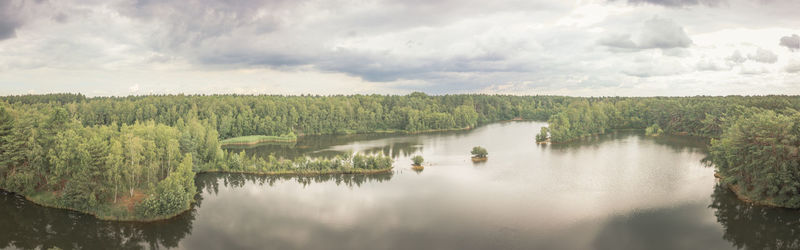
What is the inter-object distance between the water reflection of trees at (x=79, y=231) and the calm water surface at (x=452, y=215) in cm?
8

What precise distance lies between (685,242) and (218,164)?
48407mm

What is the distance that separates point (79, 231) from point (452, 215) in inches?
1122

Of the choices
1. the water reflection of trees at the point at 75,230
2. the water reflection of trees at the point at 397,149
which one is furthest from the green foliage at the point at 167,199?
the water reflection of trees at the point at 397,149

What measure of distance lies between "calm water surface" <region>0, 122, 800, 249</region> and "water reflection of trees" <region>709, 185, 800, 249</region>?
81mm

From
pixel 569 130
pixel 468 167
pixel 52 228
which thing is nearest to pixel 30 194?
pixel 52 228

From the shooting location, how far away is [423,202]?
37938 millimetres

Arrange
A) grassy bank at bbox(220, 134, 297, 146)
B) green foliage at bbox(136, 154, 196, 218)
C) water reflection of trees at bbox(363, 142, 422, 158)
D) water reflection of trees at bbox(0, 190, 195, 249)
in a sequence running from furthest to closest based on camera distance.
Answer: grassy bank at bbox(220, 134, 297, 146), water reflection of trees at bbox(363, 142, 422, 158), green foliage at bbox(136, 154, 196, 218), water reflection of trees at bbox(0, 190, 195, 249)

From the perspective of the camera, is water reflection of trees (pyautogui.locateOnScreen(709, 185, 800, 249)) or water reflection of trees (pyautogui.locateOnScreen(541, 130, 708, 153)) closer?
water reflection of trees (pyautogui.locateOnScreen(709, 185, 800, 249))

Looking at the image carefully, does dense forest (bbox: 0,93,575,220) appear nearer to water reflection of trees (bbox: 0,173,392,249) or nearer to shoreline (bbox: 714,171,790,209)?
water reflection of trees (bbox: 0,173,392,249)

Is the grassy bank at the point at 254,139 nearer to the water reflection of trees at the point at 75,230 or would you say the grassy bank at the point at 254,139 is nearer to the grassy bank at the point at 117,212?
the water reflection of trees at the point at 75,230

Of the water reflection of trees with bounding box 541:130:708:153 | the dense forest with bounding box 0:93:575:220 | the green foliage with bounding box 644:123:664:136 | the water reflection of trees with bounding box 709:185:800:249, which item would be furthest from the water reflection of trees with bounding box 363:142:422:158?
the green foliage with bounding box 644:123:664:136

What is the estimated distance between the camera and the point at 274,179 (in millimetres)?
48000

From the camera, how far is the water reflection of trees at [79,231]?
28797 mm

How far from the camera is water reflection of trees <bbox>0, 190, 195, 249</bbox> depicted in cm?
2880
